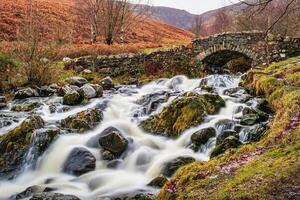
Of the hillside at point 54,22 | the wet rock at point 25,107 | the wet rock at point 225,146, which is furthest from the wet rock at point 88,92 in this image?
the hillside at point 54,22

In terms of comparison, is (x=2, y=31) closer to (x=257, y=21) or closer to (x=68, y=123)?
(x=257, y=21)

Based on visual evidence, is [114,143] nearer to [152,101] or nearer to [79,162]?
[79,162]

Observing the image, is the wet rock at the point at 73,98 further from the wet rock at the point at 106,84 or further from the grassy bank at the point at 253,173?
the grassy bank at the point at 253,173

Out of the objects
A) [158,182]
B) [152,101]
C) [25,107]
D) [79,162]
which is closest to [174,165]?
[158,182]

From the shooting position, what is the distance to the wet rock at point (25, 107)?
13.5 metres

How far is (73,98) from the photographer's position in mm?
14086

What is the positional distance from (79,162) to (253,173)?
517 centimetres

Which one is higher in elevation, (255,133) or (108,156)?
(255,133)

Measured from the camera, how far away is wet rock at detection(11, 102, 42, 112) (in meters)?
13.5

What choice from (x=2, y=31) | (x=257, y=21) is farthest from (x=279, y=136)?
(x=2, y=31)

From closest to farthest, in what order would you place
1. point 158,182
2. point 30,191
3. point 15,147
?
point 158,182
point 30,191
point 15,147

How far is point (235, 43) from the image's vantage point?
792 inches

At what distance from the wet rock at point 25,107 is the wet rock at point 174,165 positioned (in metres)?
6.52

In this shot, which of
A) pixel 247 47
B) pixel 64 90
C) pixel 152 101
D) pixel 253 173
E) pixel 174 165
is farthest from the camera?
pixel 247 47
